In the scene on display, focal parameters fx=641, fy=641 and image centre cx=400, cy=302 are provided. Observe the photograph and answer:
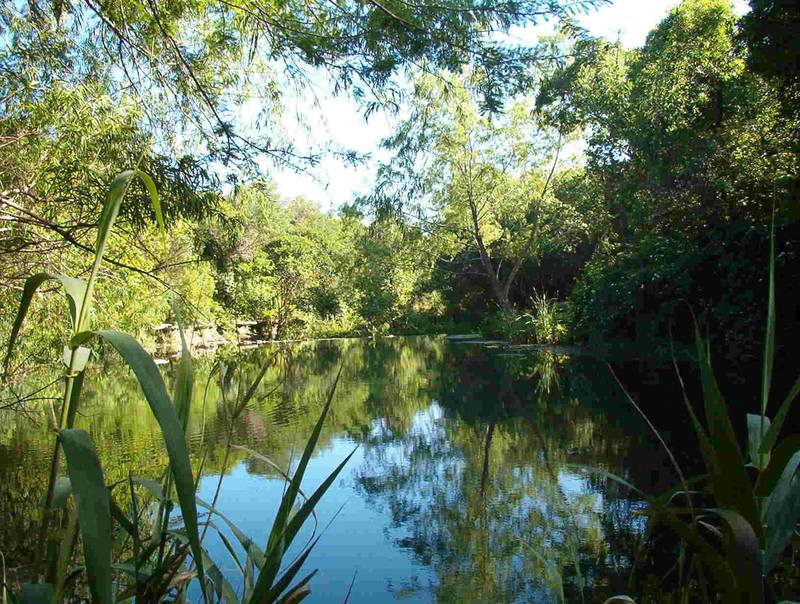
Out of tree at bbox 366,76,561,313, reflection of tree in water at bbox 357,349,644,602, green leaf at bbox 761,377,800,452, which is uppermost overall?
tree at bbox 366,76,561,313

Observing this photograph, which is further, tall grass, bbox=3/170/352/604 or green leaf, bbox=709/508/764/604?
green leaf, bbox=709/508/764/604

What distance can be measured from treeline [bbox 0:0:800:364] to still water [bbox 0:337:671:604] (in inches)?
42.0

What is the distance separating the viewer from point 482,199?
1647cm

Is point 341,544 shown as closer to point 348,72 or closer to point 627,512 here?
point 627,512

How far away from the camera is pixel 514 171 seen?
1652 centimetres

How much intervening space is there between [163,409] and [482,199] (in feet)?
53.8

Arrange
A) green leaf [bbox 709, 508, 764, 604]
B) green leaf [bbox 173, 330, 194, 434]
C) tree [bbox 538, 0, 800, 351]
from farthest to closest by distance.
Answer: tree [bbox 538, 0, 800, 351] → green leaf [bbox 173, 330, 194, 434] → green leaf [bbox 709, 508, 764, 604]

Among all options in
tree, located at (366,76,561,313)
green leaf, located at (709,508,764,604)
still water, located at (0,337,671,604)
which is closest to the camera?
green leaf, located at (709,508,764,604)

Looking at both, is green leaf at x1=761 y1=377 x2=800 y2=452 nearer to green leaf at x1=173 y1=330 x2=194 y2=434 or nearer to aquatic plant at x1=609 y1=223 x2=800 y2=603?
aquatic plant at x1=609 y1=223 x2=800 y2=603

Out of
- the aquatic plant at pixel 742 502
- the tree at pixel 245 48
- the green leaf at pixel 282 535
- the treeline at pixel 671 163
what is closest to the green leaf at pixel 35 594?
the green leaf at pixel 282 535

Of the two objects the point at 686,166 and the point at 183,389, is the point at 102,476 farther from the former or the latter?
the point at 686,166

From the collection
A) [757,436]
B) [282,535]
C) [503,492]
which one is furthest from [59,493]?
[503,492]

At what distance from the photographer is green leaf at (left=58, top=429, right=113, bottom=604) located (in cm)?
43

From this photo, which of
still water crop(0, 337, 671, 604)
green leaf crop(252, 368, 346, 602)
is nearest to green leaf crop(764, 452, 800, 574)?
still water crop(0, 337, 671, 604)
